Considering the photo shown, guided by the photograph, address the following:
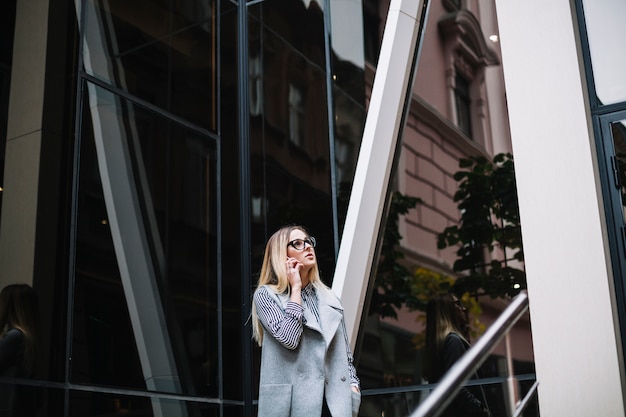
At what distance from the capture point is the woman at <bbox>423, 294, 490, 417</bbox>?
6312mm

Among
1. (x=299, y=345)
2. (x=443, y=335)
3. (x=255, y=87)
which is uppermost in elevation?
(x=255, y=87)

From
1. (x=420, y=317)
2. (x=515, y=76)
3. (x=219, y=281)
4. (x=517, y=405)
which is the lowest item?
(x=517, y=405)

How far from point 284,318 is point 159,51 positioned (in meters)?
3.81

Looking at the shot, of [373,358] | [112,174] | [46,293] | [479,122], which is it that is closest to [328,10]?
[479,122]

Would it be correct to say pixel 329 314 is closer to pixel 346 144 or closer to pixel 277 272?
pixel 277 272

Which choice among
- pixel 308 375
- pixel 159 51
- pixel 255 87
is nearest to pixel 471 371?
pixel 308 375

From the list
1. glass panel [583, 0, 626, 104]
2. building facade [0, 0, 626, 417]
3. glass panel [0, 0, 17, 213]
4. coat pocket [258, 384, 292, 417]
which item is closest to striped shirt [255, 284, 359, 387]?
coat pocket [258, 384, 292, 417]

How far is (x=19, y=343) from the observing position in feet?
18.5

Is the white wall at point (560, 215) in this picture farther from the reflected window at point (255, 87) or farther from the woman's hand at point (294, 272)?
the reflected window at point (255, 87)

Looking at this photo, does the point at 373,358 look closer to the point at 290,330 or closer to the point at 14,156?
the point at 290,330

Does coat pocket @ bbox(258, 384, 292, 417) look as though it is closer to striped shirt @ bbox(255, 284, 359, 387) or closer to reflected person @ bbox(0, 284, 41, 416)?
striped shirt @ bbox(255, 284, 359, 387)

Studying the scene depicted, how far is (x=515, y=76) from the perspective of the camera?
6348 millimetres

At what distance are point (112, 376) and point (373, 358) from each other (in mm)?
2067

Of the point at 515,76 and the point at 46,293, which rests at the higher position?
the point at 515,76
